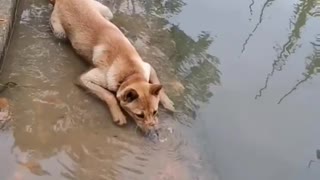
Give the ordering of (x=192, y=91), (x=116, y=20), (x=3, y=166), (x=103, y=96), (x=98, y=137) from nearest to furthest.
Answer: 1. (x=3, y=166)
2. (x=98, y=137)
3. (x=103, y=96)
4. (x=192, y=91)
5. (x=116, y=20)

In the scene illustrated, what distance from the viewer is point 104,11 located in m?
A: 6.55

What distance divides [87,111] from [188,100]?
3.53 ft

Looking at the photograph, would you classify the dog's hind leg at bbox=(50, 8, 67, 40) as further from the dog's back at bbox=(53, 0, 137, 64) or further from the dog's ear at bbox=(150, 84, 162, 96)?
the dog's ear at bbox=(150, 84, 162, 96)

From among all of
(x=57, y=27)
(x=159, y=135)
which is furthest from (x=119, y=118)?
(x=57, y=27)

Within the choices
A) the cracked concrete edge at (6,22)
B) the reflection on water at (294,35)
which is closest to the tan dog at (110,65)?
the cracked concrete edge at (6,22)

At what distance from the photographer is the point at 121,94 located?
5.35m

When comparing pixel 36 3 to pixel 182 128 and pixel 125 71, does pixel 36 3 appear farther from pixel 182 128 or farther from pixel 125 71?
pixel 182 128

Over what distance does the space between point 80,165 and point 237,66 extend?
2.57 meters

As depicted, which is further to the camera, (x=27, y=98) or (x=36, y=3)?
(x=36, y=3)

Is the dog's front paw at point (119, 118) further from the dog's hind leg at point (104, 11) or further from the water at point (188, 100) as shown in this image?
the dog's hind leg at point (104, 11)

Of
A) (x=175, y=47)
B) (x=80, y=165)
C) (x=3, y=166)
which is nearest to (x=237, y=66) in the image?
(x=175, y=47)

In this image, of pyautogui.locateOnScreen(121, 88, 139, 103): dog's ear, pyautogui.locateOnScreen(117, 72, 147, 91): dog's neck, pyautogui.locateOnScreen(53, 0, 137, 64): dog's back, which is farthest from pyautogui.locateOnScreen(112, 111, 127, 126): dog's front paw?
pyautogui.locateOnScreen(53, 0, 137, 64): dog's back

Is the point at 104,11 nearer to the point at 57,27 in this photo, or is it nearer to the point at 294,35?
the point at 57,27

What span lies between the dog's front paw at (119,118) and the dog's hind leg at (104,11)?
161 centimetres
